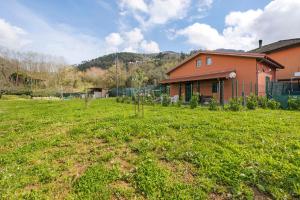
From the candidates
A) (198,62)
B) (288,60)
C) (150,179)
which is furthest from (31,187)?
(288,60)

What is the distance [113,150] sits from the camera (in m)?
5.14

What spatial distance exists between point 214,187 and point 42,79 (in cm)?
7208

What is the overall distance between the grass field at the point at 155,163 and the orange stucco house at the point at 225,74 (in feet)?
33.8

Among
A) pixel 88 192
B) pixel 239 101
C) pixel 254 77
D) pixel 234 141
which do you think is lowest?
pixel 88 192

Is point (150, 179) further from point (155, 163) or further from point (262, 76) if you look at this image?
point (262, 76)

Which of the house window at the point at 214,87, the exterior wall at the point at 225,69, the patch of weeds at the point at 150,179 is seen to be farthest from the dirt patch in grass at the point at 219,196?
the house window at the point at 214,87

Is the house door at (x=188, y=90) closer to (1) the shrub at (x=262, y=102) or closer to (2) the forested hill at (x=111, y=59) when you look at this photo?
(1) the shrub at (x=262, y=102)

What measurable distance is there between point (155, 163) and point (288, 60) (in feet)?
77.8

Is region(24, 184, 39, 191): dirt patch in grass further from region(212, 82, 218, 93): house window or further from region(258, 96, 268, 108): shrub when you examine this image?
region(212, 82, 218, 93): house window

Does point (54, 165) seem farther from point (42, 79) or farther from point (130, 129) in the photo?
point (42, 79)

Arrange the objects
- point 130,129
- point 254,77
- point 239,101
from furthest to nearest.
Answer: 1. point 254,77
2. point 239,101
3. point 130,129

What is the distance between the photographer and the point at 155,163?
443 centimetres

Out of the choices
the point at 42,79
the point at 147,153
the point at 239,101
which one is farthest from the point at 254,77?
the point at 42,79

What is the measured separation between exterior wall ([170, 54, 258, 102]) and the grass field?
12482mm
